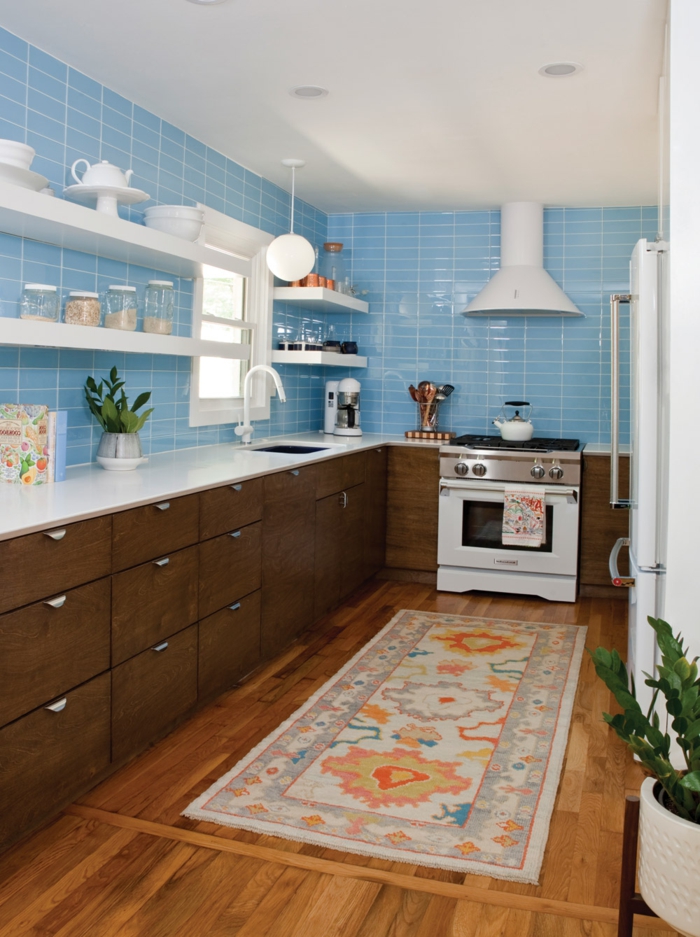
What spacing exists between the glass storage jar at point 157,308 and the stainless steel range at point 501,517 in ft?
6.76

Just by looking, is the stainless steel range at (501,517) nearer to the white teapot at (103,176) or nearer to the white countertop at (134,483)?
the white countertop at (134,483)

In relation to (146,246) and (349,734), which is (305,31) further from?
(349,734)

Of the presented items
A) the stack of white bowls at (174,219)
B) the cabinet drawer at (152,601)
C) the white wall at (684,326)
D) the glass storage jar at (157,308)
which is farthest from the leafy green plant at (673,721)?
the stack of white bowls at (174,219)

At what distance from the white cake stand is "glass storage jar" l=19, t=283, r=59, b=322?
0.38 m

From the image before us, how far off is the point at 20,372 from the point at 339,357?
2.55m

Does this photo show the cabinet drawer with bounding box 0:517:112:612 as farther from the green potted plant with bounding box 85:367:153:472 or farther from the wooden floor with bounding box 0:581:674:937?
the green potted plant with bounding box 85:367:153:472

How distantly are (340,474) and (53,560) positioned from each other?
232cm

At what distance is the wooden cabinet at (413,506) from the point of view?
16.7 ft

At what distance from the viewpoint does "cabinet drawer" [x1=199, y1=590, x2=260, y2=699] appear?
2971mm

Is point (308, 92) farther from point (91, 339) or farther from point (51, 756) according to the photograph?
point (51, 756)

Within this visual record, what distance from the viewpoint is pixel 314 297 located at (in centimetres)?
482

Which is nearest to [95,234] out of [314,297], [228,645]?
[228,645]

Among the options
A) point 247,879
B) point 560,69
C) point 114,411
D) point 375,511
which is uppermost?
point 560,69

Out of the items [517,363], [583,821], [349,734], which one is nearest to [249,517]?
[349,734]
